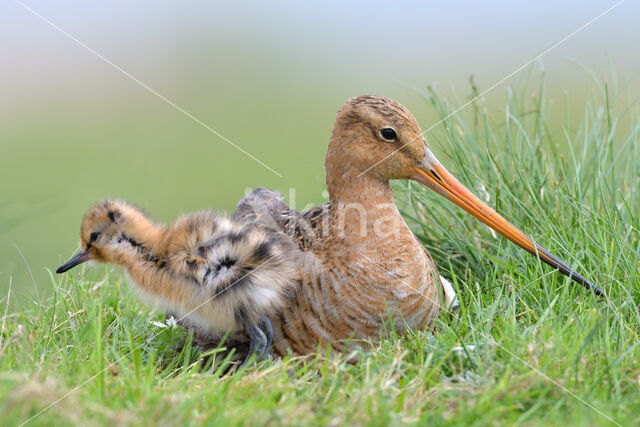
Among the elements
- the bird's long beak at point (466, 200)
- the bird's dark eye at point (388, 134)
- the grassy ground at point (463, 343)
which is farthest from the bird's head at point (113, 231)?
the bird's long beak at point (466, 200)

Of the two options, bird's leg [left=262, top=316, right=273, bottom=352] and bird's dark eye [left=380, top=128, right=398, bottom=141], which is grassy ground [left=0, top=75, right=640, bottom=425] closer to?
bird's leg [left=262, top=316, right=273, bottom=352]

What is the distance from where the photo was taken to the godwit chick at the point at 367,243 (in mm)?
3891

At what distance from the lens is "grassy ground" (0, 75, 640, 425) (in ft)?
9.48

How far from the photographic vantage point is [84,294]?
14.9 feet

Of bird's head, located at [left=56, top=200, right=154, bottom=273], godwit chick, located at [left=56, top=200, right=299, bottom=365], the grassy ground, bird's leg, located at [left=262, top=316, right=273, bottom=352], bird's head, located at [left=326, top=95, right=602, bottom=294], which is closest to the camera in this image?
the grassy ground

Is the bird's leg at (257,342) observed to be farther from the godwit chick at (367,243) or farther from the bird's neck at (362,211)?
the bird's neck at (362,211)

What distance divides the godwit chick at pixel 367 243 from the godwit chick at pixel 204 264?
16 cm

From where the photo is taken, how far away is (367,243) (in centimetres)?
403

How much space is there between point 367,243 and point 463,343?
834 mm

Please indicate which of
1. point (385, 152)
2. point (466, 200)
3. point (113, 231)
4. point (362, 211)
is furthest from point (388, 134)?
point (113, 231)

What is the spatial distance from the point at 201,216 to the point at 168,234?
198 millimetres

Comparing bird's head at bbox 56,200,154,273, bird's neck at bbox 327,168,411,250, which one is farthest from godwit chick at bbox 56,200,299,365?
bird's neck at bbox 327,168,411,250

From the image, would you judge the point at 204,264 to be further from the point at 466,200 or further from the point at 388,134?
the point at 466,200

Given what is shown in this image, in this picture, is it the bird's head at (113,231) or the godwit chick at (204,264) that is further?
the bird's head at (113,231)
